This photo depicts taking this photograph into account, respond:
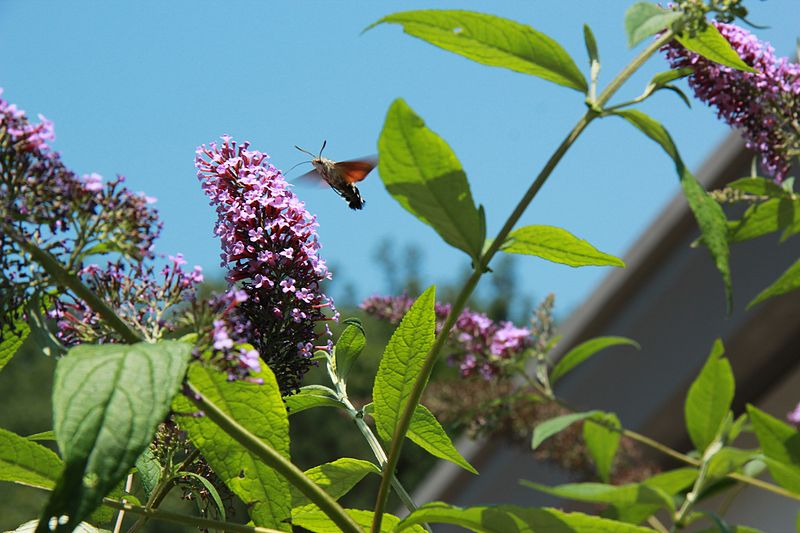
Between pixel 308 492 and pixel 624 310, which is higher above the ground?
pixel 624 310

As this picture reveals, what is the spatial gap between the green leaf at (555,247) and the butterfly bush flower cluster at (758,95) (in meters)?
0.49

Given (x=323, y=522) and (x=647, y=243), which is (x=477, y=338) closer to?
(x=323, y=522)

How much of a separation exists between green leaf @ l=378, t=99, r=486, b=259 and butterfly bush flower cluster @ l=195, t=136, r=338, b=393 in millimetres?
155

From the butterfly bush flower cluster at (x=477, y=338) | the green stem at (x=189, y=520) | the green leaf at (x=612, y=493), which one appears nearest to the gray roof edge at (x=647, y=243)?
the butterfly bush flower cluster at (x=477, y=338)

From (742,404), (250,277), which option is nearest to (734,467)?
(250,277)

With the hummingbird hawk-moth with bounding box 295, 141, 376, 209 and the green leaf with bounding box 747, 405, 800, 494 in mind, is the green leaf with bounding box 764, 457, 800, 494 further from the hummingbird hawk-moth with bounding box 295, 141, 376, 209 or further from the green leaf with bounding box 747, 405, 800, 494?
the hummingbird hawk-moth with bounding box 295, 141, 376, 209

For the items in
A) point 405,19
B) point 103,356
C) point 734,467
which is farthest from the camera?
point 734,467

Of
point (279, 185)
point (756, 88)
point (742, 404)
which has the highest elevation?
point (756, 88)

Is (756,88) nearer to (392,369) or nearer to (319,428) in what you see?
(392,369)

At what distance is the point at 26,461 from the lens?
1.68ft

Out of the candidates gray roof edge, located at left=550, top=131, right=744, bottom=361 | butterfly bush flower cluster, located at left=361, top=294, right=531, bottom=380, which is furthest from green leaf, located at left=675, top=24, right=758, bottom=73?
gray roof edge, located at left=550, top=131, right=744, bottom=361

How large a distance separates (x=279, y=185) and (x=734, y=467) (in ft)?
1.77

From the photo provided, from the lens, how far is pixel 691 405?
1040 millimetres

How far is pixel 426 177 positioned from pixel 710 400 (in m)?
0.68
